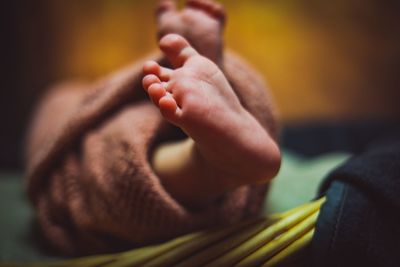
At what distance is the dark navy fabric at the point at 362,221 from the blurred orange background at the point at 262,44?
829 millimetres

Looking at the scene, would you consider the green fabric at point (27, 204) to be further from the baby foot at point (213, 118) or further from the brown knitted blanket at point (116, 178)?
the baby foot at point (213, 118)

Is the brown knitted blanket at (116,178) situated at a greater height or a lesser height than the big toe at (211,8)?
lesser

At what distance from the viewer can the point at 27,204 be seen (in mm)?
924

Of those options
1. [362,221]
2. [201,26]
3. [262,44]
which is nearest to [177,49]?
[201,26]

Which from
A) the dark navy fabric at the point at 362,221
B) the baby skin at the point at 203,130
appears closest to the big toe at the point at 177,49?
the baby skin at the point at 203,130

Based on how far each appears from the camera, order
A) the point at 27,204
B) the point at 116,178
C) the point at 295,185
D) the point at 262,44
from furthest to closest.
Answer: the point at 262,44 → the point at 27,204 → the point at 295,185 → the point at 116,178

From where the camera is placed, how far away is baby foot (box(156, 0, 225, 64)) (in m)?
0.62

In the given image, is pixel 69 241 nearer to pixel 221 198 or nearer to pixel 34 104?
pixel 221 198

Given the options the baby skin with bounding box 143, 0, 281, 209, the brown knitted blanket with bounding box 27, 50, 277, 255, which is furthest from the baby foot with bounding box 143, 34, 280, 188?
the brown knitted blanket with bounding box 27, 50, 277, 255

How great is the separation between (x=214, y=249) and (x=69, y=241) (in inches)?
11.5

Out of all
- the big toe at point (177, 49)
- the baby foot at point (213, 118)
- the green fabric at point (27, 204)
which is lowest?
the green fabric at point (27, 204)

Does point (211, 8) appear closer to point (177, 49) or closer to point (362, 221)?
point (177, 49)

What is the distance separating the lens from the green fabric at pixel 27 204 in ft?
2.26

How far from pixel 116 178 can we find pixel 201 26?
26 centimetres
